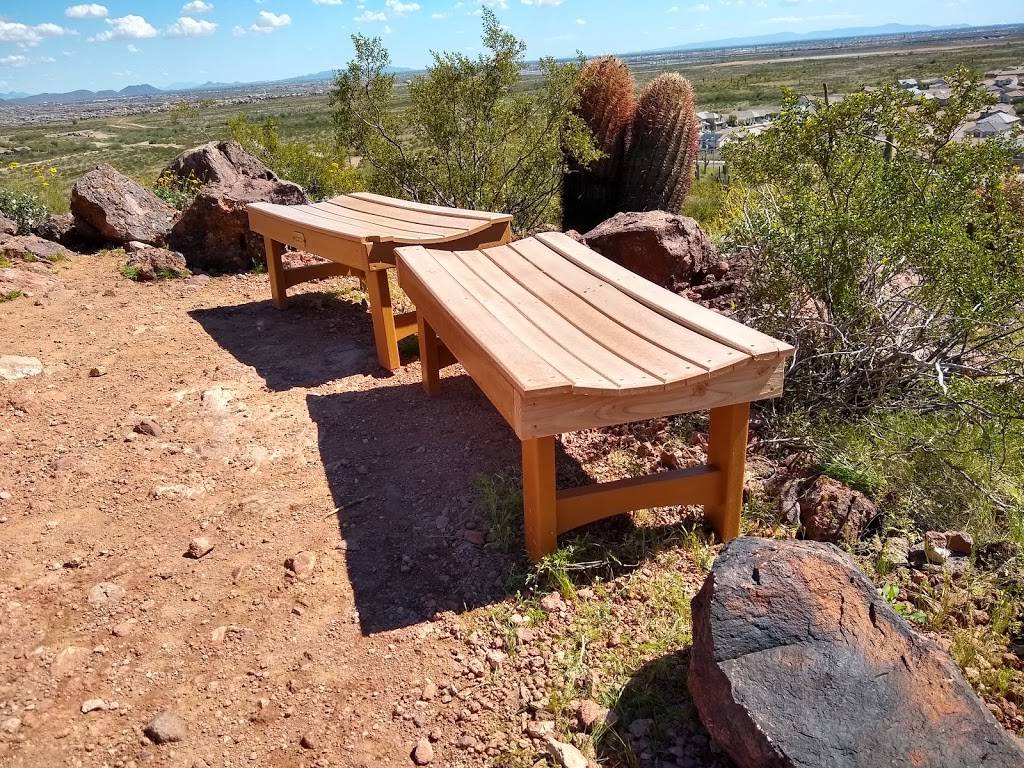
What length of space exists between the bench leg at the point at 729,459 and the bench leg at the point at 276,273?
2.94 m

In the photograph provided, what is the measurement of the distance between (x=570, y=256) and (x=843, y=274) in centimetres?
103

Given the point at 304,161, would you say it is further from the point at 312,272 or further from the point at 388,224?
the point at 388,224

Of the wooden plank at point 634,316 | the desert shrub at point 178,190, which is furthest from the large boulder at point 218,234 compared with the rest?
the wooden plank at point 634,316

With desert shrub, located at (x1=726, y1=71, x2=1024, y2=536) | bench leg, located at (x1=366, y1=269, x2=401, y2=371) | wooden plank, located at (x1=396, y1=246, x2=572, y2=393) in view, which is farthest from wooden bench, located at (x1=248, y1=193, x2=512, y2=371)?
desert shrub, located at (x1=726, y1=71, x2=1024, y2=536)

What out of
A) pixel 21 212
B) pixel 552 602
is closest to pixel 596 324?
pixel 552 602

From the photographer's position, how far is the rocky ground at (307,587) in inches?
64.9

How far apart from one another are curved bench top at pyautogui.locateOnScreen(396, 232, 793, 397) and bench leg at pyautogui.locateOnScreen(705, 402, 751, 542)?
0.20 meters

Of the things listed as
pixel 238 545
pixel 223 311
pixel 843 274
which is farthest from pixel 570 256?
pixel 223 311

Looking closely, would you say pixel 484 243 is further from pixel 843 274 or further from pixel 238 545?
pixel 238 545

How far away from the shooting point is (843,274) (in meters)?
2.84

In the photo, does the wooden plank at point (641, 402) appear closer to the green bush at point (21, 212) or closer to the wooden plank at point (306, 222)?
the wooden plank at point (306, 222)

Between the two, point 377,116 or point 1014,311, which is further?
point 377,116

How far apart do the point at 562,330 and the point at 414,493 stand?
2.50 feet

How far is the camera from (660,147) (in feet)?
22.7
